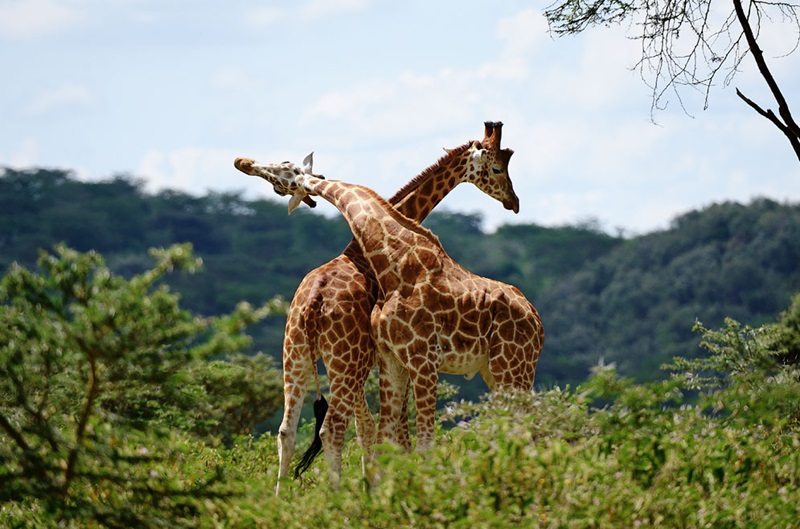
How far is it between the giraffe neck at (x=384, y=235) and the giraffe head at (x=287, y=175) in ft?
2.13

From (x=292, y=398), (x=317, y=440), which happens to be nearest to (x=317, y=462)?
(x=317, y=440)

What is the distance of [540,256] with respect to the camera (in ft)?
240

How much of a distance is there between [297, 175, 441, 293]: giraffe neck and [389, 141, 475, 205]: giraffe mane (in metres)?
0.46

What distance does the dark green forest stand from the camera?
5888cm

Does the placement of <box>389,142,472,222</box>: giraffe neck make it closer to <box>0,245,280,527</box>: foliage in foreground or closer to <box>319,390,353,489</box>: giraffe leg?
<box>319,390,353,489</box>: giraffe leg

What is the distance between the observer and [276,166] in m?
10.7

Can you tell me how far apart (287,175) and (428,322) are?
6.75ft

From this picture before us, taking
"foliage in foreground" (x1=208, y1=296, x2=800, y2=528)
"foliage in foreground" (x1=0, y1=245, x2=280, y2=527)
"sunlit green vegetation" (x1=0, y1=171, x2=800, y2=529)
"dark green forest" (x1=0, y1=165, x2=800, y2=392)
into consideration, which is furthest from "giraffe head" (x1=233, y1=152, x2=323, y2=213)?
"dark green forest" (x1=0, y1=165, x2=800, y2=392)

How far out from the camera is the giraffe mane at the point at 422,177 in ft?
34.2

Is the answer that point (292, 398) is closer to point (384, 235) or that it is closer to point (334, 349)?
point (334, 349)

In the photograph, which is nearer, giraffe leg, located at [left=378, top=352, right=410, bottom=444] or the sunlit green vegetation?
the sunlit green vegetation

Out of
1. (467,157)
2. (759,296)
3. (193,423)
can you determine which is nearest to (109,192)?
(759,296)

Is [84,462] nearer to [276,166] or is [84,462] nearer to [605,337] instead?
[276,166]

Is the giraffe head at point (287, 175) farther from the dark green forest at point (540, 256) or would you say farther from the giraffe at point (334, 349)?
the dark green forest at point (540, 256)
